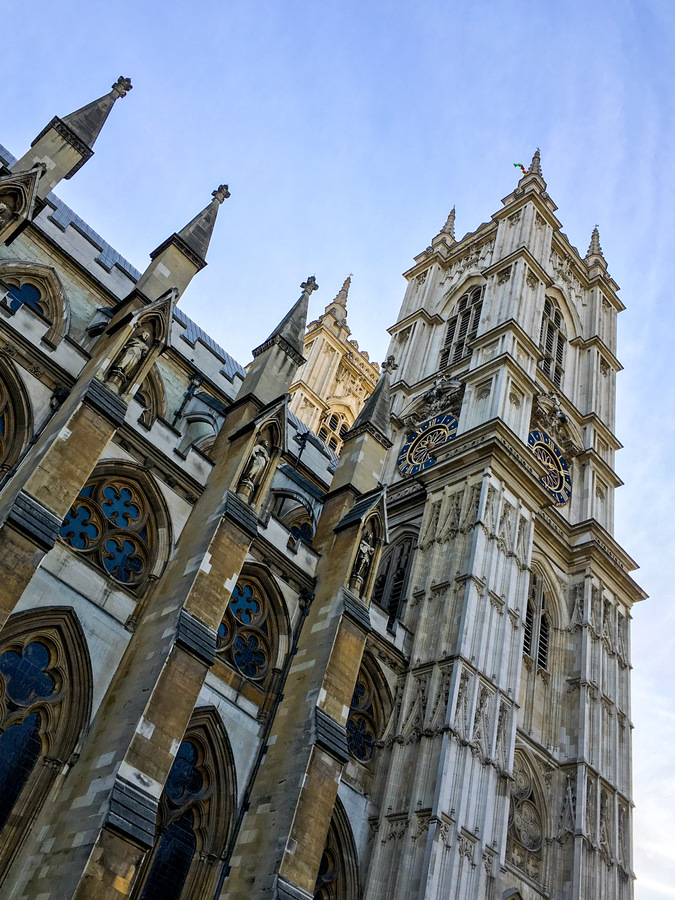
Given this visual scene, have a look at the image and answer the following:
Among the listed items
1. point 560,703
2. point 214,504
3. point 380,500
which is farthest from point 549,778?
point 214,504

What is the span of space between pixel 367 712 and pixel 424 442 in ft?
35.8

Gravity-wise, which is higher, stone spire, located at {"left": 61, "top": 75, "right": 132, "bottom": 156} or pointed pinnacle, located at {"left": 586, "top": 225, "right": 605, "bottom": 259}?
pointed pinnacle, located at {"left": 586, "top": 225, "right": 605, "bottom": 259}

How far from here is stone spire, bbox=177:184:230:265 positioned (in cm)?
2112

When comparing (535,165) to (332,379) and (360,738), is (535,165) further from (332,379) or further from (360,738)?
Answer: (360,738)

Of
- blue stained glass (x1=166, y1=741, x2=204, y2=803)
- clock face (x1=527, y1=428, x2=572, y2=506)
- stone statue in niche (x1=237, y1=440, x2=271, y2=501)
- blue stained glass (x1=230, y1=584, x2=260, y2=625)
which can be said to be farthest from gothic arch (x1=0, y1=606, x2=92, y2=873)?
clock face (x1=527, y1=428, x2=572, y2=506)

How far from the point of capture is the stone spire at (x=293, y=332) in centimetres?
2123

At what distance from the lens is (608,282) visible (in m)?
37.0

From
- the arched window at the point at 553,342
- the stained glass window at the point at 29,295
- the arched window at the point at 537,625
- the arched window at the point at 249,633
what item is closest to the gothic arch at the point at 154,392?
the stained glass window at the point at 29,295

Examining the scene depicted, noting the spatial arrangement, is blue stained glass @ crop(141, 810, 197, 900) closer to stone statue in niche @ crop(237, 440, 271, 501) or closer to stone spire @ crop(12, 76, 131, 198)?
stone statue in niche @ crop(237, 440, 271, 501)

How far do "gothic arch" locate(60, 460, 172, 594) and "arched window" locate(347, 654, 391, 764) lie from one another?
5.93 metres

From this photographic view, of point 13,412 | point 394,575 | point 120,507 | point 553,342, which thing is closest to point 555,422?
point 553,342

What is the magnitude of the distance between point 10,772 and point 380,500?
385 inches

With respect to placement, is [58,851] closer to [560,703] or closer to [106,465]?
[106,465]

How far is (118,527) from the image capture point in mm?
16734
